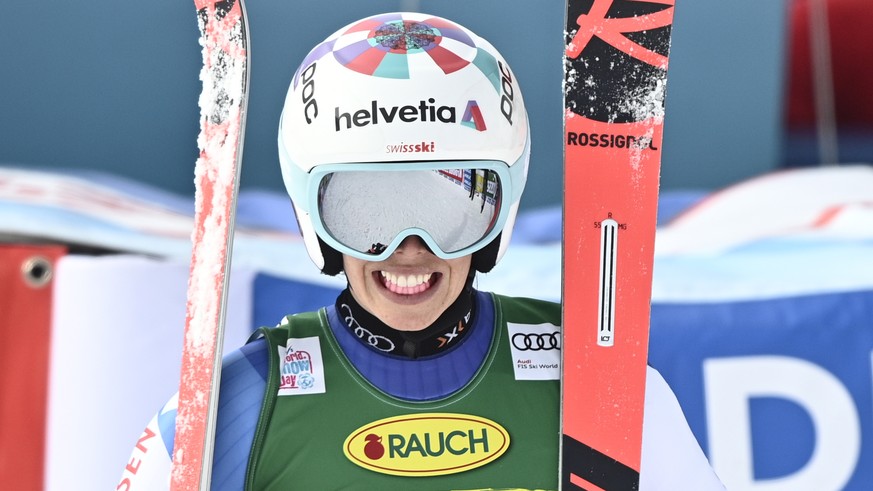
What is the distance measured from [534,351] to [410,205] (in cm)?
26

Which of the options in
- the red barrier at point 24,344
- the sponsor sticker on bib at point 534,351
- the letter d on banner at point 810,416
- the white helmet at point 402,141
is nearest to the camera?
the white helmet at point 402,141

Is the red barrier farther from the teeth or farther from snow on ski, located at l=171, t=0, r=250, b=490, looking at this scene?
the teeth

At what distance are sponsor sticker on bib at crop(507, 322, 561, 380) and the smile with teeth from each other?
17 cm

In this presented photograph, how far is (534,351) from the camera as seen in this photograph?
1.45 metres

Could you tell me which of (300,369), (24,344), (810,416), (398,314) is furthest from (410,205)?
(810,416)

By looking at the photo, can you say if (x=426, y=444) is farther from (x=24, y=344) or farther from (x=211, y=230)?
(x=24, y=344)

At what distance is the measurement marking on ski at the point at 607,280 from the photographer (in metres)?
1.45

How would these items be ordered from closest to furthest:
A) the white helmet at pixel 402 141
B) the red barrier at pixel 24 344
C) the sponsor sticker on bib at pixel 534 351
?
the white helmet at pixel 402 141 < the sponsor sticker on bib at pixel 534 351 < the red barrier at pixel 24 344

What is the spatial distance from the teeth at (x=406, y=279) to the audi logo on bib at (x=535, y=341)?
174 mm

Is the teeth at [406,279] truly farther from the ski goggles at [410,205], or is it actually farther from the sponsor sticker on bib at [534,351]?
the sponsor sticker on bib at [534,351]

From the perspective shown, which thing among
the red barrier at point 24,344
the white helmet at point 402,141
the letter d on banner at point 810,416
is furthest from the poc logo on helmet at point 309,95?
the letter d on banner at point 810,416

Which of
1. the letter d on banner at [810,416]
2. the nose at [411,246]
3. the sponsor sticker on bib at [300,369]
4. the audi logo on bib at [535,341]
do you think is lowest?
the letter d on banner at [810,416]

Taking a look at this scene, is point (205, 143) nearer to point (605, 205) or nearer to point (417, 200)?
point (417, 200)

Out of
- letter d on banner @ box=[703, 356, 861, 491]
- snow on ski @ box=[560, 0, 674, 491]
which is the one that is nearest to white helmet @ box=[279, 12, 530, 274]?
snow on ski @ box=[560, 0, 674, 491]
